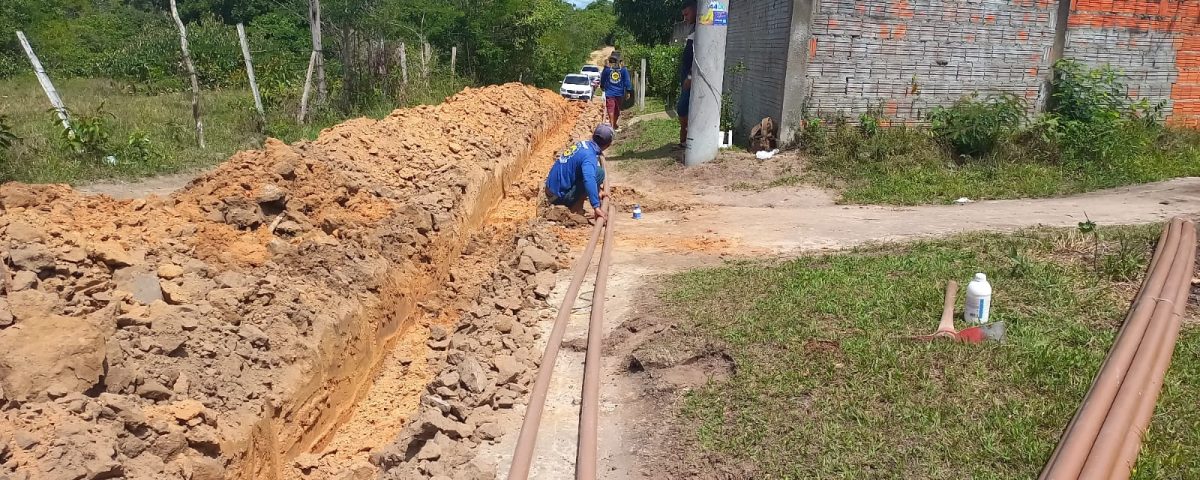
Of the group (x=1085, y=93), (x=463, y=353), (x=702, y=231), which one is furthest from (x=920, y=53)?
(x=463, y=353)

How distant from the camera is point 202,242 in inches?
208

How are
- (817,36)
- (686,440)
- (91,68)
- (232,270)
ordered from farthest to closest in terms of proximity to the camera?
1. (91,68)
2. (817,36)
3. (232,270)
4. (686,440)

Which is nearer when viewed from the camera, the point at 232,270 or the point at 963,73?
the point at 232,270

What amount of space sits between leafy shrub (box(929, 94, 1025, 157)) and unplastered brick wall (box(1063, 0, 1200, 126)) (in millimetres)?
1481

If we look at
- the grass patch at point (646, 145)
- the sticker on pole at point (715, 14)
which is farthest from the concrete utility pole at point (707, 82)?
the grass patch at point (646, 145)

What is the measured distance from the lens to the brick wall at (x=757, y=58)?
11.1 metres

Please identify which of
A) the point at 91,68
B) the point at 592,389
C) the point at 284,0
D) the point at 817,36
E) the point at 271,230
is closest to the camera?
the point at 592,389

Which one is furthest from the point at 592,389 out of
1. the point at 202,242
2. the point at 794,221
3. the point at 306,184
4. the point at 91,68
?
the point at 91,68

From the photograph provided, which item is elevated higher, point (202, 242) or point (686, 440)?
point (202, 242)

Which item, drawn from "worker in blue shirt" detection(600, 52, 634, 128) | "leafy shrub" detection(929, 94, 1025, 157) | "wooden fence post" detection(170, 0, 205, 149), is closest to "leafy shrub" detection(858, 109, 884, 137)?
"leafy shrub" detection(929, 94, 1025, 157)

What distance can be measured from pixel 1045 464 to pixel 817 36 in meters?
8.42

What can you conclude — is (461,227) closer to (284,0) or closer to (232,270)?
(232,270)

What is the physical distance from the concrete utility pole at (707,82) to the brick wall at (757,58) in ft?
2.73

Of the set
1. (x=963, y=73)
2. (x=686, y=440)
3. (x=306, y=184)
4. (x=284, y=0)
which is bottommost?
(x=686, y=440)
